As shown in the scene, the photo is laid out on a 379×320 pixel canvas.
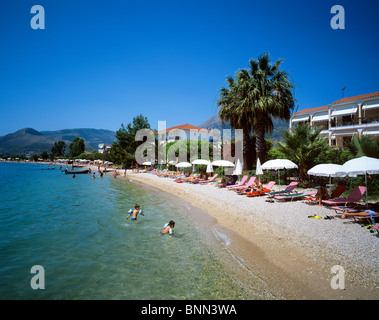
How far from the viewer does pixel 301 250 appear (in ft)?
20.5

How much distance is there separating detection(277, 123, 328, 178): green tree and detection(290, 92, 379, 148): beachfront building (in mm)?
10756

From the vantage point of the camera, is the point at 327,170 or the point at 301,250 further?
the point at 327,170

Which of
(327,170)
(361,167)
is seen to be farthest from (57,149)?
(361,167)

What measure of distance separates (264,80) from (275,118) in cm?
347

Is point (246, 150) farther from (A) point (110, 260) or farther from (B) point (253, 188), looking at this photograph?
(A) point (110, 260)

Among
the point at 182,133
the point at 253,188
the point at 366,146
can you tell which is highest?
the point at 182,133

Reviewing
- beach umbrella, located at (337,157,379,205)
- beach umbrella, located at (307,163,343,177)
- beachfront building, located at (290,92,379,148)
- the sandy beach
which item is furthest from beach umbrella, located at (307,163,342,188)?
beachfront building, located at (290,92,379,148)

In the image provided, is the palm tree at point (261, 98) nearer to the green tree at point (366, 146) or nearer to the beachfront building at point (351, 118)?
the green tree at point (366, 146)

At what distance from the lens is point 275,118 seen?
19.2 m

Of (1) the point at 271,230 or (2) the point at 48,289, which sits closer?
(2) the point at 48,289

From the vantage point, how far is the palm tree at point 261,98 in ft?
59.9

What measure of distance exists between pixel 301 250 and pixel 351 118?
104ft
